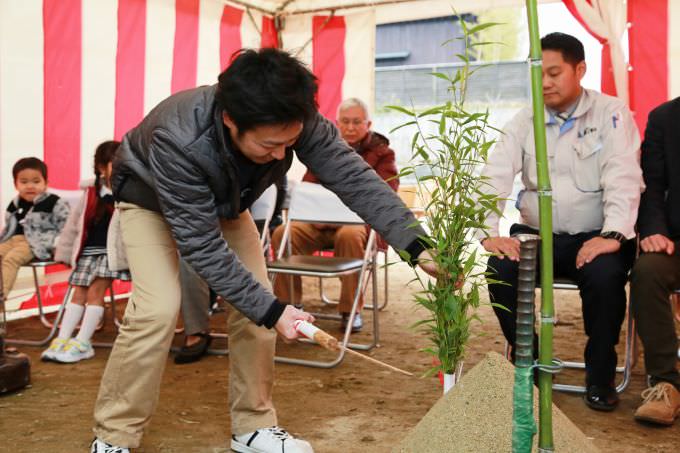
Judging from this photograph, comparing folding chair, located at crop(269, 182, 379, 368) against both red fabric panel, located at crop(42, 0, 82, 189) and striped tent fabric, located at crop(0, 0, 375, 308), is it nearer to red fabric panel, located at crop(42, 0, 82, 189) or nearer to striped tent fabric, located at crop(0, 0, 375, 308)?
striped tent fabric, located at crop(0, 0, 375, 308)

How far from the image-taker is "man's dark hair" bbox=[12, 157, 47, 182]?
4.36 meters

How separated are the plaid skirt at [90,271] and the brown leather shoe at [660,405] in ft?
8.90

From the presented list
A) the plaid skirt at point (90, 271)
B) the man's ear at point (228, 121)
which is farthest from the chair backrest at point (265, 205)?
the man's ear at point (228, 121)

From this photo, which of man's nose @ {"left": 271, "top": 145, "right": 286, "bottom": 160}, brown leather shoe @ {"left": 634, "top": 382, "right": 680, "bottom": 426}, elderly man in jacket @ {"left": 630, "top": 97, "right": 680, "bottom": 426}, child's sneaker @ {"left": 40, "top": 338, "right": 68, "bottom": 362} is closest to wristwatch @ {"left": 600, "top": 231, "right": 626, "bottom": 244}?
elderly man in jacket @ {"left": 630, "top": 97, "right": 680, "bottom": 426}

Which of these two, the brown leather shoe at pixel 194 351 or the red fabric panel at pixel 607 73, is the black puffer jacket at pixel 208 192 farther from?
the red fabric panel at pixel 607 73

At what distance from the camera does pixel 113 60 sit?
514cm

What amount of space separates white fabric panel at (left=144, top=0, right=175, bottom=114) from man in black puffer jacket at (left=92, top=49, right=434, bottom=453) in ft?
11.1

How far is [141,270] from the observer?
85.3 inches

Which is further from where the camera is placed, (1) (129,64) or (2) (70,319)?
(1) (129,64)

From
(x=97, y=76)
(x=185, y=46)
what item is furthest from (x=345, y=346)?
(x=185, y=46)

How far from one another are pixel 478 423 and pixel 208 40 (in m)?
5.05

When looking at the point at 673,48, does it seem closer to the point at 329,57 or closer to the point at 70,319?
the point at 329,57

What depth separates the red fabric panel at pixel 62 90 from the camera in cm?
469

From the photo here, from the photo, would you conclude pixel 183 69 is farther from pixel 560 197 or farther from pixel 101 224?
pixel 560 197
